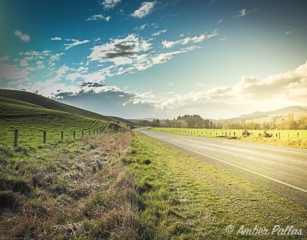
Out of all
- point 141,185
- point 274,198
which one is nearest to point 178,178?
point 141,185

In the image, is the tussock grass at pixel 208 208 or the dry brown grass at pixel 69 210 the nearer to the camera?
the dry brown grass at pixel 69 210

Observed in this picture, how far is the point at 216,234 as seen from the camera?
430 centimetres

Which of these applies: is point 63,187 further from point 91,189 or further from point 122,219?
point 122,219

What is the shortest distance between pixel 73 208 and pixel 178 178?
4926 mm

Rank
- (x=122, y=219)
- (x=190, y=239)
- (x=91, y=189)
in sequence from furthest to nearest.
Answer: (x=91, y=189)
(x=122, y=219)
(x=190, y=239)

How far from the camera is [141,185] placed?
292 inches

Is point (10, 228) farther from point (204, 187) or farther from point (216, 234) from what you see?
point (204, 187)

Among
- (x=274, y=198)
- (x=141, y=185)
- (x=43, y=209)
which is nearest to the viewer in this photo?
(x=43, y=209)

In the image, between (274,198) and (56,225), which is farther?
(274,198)

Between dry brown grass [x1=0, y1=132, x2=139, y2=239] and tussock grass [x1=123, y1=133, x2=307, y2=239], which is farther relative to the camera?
tussock grass [x1=123, y1=133, x2=307, y2=239]

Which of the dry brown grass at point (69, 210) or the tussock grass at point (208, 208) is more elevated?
the dry brown grass at point (69, 210)

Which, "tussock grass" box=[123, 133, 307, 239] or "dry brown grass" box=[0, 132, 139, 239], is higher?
"dry brown grass" box=[0, 132, 139, 239]

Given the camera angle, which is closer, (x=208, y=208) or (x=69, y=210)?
(x=69, y=210)

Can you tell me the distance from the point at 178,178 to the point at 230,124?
140917mm
